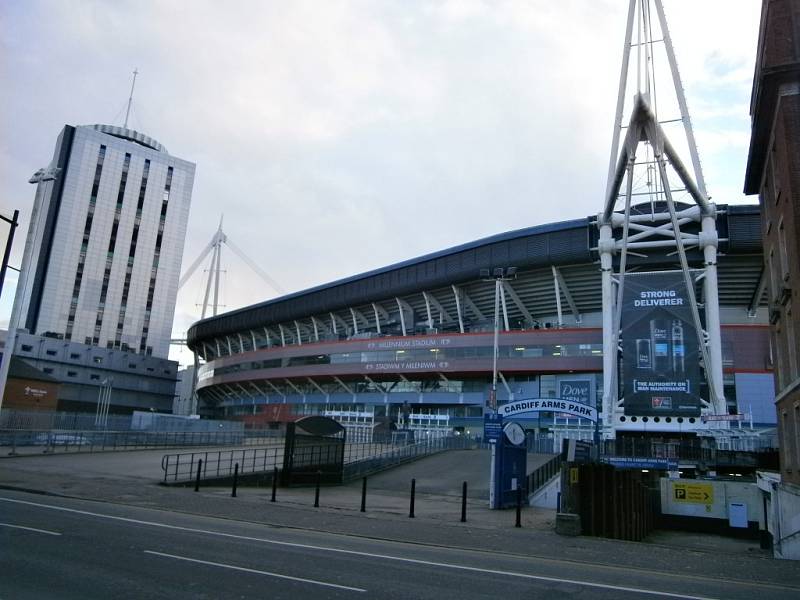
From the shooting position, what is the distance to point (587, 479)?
17219 millimetres

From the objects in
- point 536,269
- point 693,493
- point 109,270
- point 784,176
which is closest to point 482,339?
point 536,269

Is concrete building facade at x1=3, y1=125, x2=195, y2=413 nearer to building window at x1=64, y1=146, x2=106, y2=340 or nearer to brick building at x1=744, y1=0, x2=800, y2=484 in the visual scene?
building window at x1=64, y1=146, x2=106, y2=340

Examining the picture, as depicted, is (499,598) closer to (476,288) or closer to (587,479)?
(587,479)

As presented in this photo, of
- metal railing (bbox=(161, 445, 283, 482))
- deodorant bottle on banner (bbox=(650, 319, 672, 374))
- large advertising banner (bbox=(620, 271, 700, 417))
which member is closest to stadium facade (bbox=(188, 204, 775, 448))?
large advertising banner (bbox=(620, 271, 700, 417))

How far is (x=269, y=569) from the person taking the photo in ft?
31.0

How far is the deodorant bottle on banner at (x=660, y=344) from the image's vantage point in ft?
168

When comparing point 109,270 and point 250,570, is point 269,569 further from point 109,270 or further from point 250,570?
point 109,270

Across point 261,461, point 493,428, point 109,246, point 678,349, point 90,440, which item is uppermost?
point 109,246

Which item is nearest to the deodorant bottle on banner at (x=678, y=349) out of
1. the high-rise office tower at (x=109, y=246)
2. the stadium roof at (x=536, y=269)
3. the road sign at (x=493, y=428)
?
the stadium roof at (x=536, y=269)

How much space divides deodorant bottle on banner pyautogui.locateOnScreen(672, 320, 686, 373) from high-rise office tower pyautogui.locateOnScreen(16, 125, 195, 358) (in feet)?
300

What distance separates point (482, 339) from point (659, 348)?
20.6 metres

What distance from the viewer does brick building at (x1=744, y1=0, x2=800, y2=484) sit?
19.2m

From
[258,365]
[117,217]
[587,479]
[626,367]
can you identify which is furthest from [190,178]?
[587,479]

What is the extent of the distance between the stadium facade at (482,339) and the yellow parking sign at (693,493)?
2018cm
